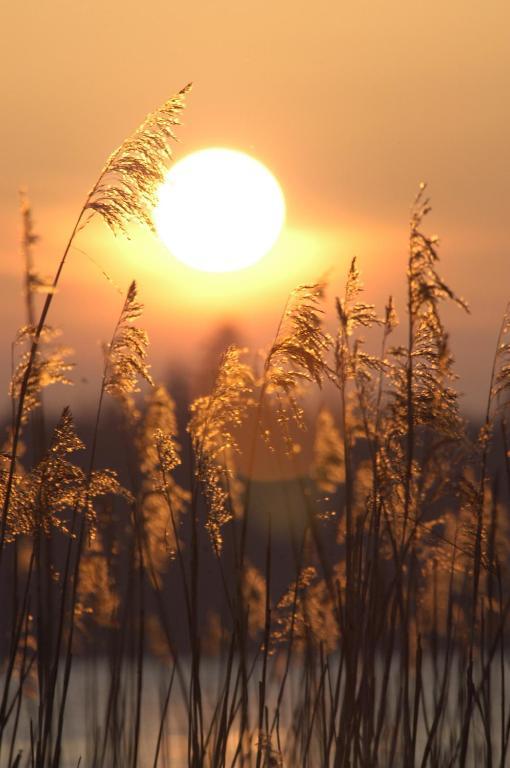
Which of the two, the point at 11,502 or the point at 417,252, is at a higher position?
the point at 417,252

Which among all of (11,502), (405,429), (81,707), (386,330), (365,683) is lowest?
(81,707)

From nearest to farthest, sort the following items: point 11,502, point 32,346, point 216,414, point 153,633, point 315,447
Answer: point 32,346 → point 11,502 → point 216,414 → point 315,447 → point 153,633

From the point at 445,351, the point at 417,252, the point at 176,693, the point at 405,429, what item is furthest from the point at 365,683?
the point at 176,693

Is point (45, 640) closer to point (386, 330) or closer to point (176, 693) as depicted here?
point (386, 330)

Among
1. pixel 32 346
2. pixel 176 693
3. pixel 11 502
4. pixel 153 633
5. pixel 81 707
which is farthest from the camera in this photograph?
pixel 81 707

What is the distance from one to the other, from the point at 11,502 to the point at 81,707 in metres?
18.4

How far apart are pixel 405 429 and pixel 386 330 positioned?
349 mm

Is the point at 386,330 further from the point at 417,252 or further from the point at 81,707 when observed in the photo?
the point at 81,707

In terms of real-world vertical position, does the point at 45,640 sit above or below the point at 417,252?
below

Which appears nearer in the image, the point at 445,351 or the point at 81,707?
the point at 445,351

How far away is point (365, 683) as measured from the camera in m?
3.49

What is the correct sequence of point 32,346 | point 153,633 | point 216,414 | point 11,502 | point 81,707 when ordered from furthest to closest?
1. point 81,707
2. point 153,633
3. point 216,414
4. point 11,502
5. point 32,346

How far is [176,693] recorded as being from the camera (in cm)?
1683

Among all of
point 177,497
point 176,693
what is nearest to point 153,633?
point 177,497
